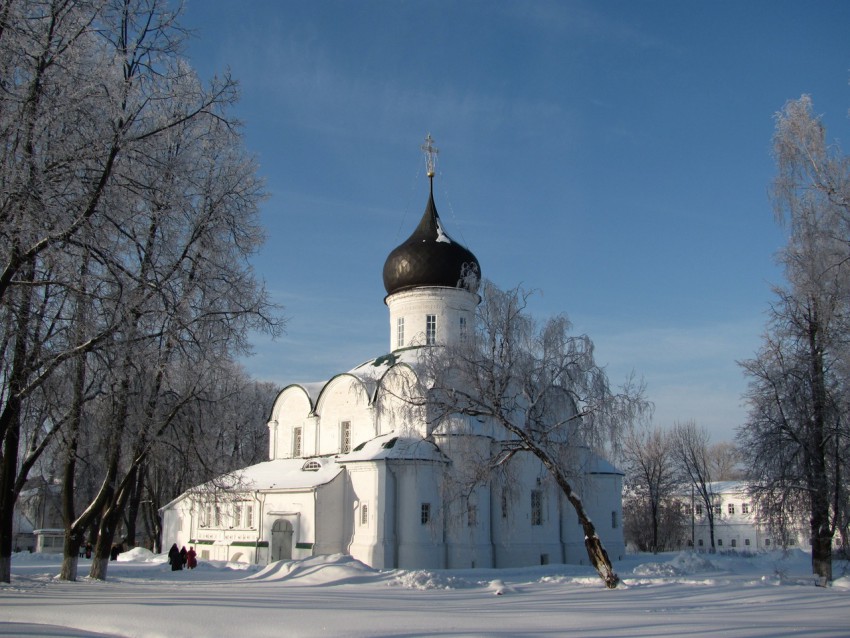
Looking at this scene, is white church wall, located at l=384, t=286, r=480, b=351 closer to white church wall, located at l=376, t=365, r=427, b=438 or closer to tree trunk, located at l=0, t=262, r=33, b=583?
white church wall, located at l=376, t=365, r=427, b=438

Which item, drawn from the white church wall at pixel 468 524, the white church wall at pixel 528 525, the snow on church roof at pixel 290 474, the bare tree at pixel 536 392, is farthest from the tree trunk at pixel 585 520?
the snow on church roof at pixel 290 474

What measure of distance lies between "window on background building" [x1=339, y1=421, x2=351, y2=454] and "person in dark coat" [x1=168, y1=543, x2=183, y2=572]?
702 cm

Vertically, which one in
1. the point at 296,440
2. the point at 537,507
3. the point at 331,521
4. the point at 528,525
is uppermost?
the point at 296,440

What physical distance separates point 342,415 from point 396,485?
4.64m

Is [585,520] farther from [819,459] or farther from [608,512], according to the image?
[608,512]

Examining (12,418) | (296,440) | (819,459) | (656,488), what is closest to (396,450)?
(296,440)

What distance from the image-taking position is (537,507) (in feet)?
86.0

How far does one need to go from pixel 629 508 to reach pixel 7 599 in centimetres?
4486

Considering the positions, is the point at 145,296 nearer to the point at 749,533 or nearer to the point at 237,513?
the point at 237,513

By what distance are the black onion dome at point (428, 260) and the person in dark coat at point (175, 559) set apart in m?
11.8

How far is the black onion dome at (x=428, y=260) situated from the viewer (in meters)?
28.1

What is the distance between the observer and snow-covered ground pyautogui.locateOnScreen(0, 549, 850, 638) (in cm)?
897

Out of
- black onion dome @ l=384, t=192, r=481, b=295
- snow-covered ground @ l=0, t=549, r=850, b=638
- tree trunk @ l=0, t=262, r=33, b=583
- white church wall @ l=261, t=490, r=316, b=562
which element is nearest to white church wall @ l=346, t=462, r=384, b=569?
white church wall @ l=261, t=490, r=316, b=562

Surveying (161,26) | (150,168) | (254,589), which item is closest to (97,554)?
(254,589)
